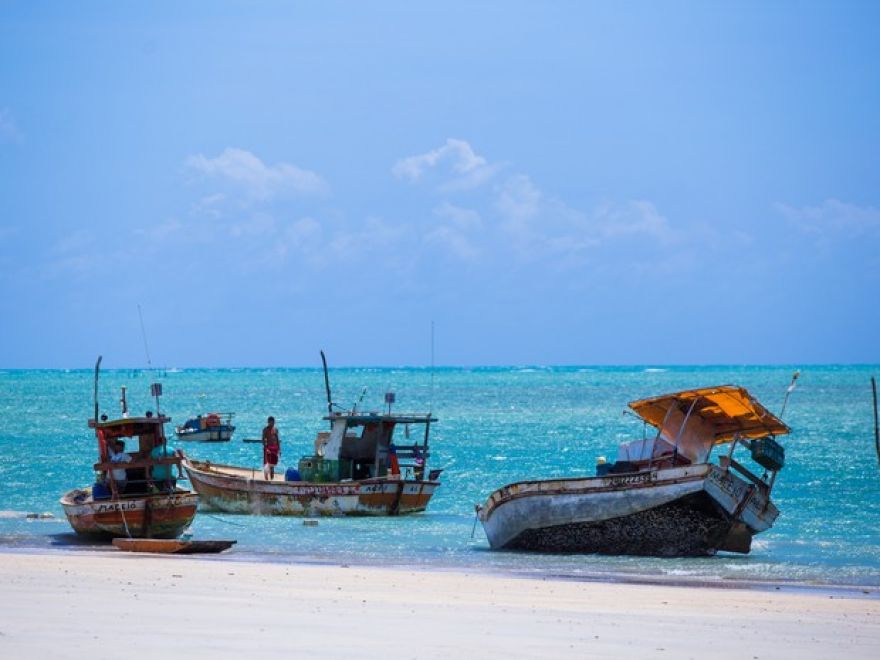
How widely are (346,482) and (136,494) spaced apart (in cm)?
688

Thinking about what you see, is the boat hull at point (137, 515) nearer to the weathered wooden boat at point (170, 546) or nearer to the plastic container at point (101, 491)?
the plastic container at point (101, 491)

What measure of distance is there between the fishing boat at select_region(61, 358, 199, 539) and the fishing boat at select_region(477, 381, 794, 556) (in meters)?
5.51

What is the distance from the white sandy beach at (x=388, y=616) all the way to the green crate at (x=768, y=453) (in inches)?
162

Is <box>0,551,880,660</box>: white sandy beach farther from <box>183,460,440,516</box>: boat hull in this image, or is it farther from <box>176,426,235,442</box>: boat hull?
A: <box>176,426,235,442</box>: boat hull

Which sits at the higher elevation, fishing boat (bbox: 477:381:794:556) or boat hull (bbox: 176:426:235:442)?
fishing boat (bbox: 477:381:794:556)

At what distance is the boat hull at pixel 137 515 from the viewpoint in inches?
917

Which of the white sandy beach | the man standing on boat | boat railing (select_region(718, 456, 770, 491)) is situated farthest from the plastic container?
boat railing (select_region(718, 456, 770, 491))

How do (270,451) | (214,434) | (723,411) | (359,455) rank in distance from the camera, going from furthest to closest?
(214,434) < (270,451) < (359,455) < (723,411)

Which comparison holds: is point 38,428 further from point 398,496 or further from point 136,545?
point 136,545

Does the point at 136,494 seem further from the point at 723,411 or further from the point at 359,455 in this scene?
the point at 723,411

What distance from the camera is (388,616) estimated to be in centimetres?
Answer: 1439

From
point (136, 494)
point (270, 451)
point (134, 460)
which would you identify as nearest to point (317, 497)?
point (270, 451)

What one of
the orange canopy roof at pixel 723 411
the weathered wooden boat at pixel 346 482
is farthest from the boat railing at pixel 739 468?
the weathered wooden boat at pixel 346 482

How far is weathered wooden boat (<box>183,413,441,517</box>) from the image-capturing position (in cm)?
2967
